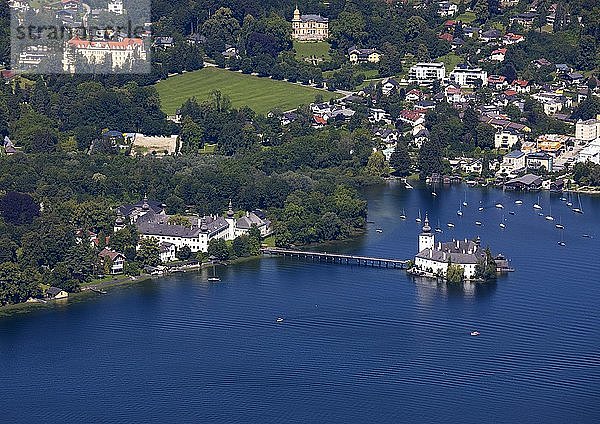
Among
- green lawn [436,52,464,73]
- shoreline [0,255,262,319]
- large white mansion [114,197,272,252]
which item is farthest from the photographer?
green lawn [436,52,464,73]

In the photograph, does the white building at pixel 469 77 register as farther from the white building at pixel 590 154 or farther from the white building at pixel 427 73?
the white building at pixel 590 154

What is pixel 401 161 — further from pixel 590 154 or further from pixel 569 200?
pixel 569 200

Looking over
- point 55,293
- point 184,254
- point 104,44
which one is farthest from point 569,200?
point 104,44

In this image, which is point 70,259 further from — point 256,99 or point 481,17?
point 481,17

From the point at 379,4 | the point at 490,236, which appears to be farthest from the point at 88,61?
the point at 490,236

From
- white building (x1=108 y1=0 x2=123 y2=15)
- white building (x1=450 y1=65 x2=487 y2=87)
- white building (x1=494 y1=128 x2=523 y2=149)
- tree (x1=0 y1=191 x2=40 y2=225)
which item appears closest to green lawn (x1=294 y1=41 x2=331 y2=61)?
white building (x1=450 y1=65 x2=487 y2=87)

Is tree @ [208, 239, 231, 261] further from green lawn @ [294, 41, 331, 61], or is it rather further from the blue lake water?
green lawn @ [294, 41, 331, 61]

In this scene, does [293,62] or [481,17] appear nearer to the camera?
[293,62]
